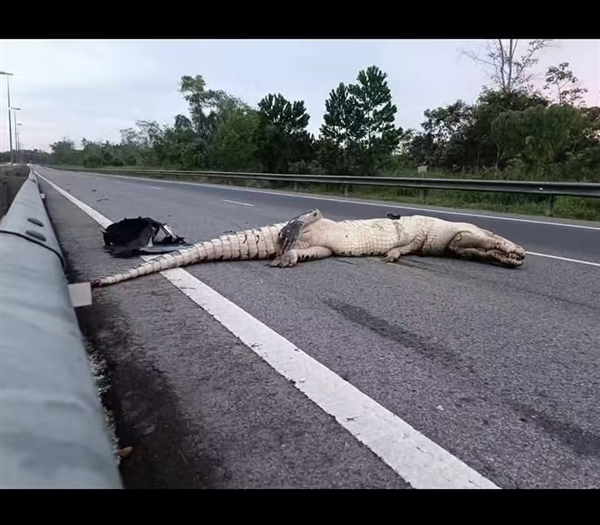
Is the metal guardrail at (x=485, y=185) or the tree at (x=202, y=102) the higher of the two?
the tree at (x=202, y=102)

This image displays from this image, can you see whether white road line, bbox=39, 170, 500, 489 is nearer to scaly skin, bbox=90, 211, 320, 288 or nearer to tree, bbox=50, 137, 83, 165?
scaly skin, bbox=90, 211, 320, 288

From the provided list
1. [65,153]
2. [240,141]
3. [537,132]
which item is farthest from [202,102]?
[65,153]

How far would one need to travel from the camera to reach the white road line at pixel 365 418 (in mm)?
1676

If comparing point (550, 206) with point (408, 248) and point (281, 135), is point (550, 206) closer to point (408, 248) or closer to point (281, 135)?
point (408, 248)

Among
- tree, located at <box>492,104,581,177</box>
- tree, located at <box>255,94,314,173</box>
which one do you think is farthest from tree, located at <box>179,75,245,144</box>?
tree, located at <box>492,104,581,177</box>

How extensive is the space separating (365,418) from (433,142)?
89.7 feet

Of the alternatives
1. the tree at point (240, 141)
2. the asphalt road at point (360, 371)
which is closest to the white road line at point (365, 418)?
the asphalt road at point (360, 371)

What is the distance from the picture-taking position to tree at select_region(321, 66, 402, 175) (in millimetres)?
29156

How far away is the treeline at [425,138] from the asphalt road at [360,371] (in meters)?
13.4

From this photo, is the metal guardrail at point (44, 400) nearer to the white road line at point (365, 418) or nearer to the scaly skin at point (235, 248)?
the white road line at point (365, 418)

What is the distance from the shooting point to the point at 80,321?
3.38 meters

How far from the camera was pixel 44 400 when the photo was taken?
1.54 metres
